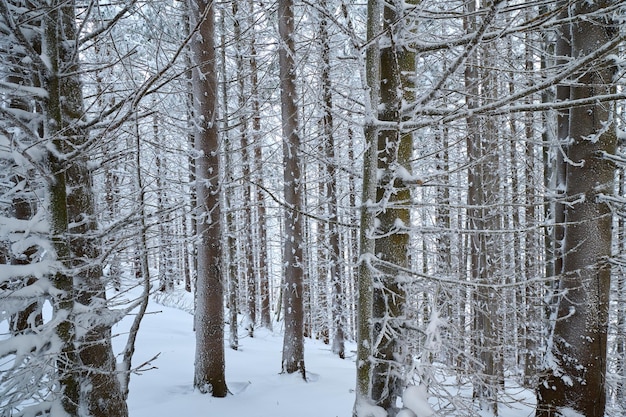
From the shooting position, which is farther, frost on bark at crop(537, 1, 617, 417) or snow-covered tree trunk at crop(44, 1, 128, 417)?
frost on bark at crop(537, 1, 617, 417)

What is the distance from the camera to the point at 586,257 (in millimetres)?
4164

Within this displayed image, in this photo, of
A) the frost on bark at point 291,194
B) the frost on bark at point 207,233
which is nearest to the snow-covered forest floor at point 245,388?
the frost on bark at point 207,233

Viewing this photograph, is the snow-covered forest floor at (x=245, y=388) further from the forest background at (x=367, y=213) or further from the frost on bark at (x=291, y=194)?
the frost on bark at (x=291, y=194)

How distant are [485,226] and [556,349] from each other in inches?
143

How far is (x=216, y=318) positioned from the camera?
19.1 ft

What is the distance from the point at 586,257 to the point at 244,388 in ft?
18.2

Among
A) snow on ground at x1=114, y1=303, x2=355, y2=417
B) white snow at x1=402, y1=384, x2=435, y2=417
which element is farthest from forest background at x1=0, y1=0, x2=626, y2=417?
snow on ground at x1=114, y1=303, x2=355, y2=417

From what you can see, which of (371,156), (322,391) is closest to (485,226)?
(322,391)

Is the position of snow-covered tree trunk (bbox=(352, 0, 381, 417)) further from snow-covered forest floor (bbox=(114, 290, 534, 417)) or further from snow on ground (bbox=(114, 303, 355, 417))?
snow on ground (bbox=(114, 303, 355, 417))

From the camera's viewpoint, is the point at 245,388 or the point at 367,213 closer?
the point at 367,213

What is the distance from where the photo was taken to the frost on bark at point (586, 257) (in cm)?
400

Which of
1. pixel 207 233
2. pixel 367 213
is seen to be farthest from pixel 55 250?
pixel 207 233

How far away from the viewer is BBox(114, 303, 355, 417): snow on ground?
515cm

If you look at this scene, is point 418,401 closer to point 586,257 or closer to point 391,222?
point 391,222
